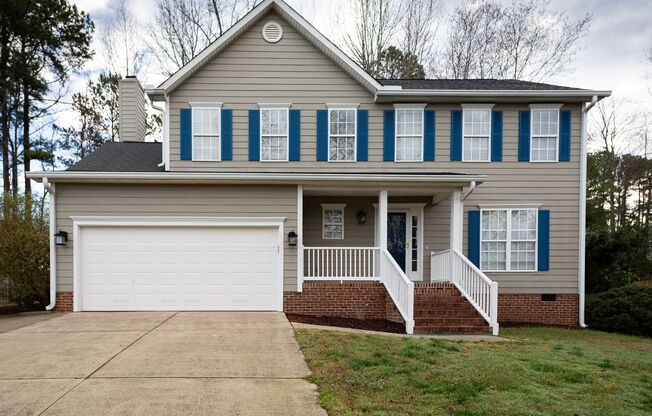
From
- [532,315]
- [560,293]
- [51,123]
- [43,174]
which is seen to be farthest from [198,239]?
[51,123]

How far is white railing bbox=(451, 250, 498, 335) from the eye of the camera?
7918 mm

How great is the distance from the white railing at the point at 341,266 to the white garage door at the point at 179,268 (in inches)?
34.0

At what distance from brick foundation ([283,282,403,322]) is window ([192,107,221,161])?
4.29 meters

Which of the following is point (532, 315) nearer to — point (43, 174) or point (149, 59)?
point (43, 174)

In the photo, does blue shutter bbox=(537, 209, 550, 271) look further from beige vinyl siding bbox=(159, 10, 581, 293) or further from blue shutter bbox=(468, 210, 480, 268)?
blue shutter bbox=(468, 210, 480, 268)

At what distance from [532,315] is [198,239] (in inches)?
351

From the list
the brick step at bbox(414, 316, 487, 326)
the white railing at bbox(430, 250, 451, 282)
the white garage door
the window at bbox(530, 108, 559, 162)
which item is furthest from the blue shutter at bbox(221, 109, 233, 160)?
the window at bbox(530, 108, 559, 162)

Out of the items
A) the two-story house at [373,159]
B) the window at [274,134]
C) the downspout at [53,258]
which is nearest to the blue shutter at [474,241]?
the two-story house at [373,159]

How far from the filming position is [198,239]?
9078 millimetres

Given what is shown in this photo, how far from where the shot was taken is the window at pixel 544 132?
10.6 metres

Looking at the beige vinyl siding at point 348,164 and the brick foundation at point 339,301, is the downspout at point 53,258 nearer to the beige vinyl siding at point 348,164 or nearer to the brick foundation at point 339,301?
the beige vinyl siding at point 348,164

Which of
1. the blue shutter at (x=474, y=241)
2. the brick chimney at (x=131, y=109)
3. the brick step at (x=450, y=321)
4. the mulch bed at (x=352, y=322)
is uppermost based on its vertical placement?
the brick chimney at (x=131, y=109)

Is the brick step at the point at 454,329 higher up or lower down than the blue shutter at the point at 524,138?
lower down

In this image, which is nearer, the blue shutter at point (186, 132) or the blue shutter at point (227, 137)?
the blue shutter at point (186, 132)
